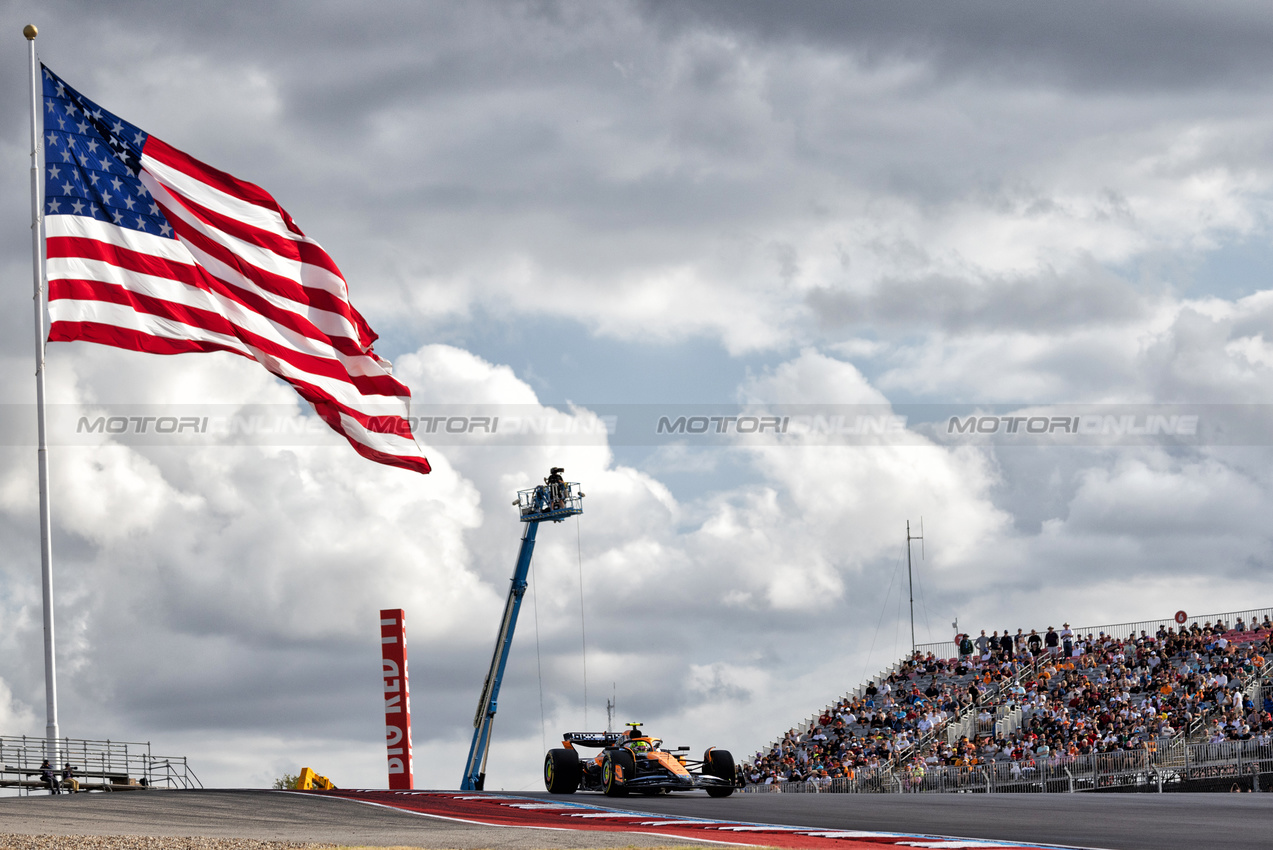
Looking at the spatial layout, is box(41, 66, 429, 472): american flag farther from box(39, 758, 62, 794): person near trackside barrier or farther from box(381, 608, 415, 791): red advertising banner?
box(381, 608, 415, 791): red advertising banner

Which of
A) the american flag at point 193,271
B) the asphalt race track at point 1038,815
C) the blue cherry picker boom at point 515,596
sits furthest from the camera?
the blue cherry picker boom at point 515,596

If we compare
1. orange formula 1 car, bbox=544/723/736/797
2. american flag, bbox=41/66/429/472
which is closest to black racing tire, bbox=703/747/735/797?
orange formula 1 car, bbox=544/723/736/797

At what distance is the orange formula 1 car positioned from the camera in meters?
27.7

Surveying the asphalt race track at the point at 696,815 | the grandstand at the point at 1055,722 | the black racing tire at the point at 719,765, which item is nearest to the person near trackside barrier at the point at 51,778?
the asphalt race track at the point at 696,815

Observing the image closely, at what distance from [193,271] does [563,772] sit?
1386cm

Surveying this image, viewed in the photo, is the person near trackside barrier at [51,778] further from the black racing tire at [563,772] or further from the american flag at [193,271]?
the black racing tire at [563,772]

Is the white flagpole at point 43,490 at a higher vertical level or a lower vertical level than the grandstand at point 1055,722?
higher

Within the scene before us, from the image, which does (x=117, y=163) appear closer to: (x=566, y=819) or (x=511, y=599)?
(x=566, y=819)

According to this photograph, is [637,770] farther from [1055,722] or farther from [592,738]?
[1055,722]

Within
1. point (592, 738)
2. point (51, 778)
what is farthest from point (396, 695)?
point (51, 778)

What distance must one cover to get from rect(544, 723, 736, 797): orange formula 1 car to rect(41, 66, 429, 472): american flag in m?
9.53

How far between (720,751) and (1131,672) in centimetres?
1939

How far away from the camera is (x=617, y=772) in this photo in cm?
2758

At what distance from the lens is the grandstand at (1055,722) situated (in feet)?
117
